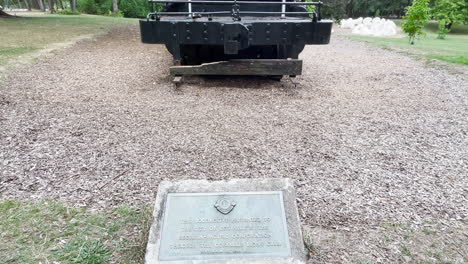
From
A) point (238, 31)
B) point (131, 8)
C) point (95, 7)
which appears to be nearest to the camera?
point (238, 31)

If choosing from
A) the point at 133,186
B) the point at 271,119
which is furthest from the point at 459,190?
the point at 133,186

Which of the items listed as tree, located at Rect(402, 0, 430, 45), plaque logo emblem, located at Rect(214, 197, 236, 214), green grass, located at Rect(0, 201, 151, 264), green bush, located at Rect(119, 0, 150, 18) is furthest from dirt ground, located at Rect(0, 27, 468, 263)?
green bush, located at Rect(119, 0, 150, 18)

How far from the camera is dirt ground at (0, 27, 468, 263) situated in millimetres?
2436

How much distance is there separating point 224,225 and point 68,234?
3.50 ft

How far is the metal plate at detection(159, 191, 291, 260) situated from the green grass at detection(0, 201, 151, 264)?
0.31m

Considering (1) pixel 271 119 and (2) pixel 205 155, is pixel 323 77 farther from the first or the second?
(2) pixel 205 155

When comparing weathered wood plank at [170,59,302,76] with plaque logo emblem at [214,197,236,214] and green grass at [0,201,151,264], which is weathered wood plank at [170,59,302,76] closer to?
green grass at [0,201,151,264]

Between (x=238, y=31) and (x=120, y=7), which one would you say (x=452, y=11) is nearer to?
(x=120, y=7)

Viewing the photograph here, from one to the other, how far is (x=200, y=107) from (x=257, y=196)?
2.61 meters

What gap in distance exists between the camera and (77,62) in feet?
24.1

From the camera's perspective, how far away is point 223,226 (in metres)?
2.05

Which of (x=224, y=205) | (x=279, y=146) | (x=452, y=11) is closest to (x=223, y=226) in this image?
(x=224, y=205)

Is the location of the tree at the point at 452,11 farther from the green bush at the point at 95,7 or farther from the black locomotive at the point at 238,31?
the green bush at the point at 95,7

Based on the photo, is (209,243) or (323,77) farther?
(323,77)
